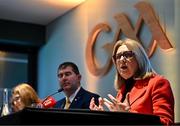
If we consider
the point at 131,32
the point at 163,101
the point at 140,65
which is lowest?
the point at 163,101

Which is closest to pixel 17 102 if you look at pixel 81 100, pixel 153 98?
pixel 81 100

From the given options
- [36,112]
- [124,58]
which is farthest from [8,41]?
[36,112]

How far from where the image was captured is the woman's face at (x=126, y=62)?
6.22ft

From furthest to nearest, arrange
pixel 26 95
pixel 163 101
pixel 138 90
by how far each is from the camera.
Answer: pixel 26 95, pixel 138 90, pixel 163 101

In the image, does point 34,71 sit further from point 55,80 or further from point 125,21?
point 125,21

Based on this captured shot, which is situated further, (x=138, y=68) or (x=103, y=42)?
(x=103, y=42)

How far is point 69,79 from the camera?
302 centimetres

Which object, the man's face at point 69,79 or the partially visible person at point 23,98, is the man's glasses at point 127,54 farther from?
the partially visible person at point 23,98

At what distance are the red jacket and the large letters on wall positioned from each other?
0.93 m

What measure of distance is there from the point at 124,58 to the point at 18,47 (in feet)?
9.86

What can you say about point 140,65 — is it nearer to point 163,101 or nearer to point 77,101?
point 163,101

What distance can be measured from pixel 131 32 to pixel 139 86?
1.29 meters

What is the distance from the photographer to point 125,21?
10.5 ft

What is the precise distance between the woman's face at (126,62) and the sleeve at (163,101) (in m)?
0.16
